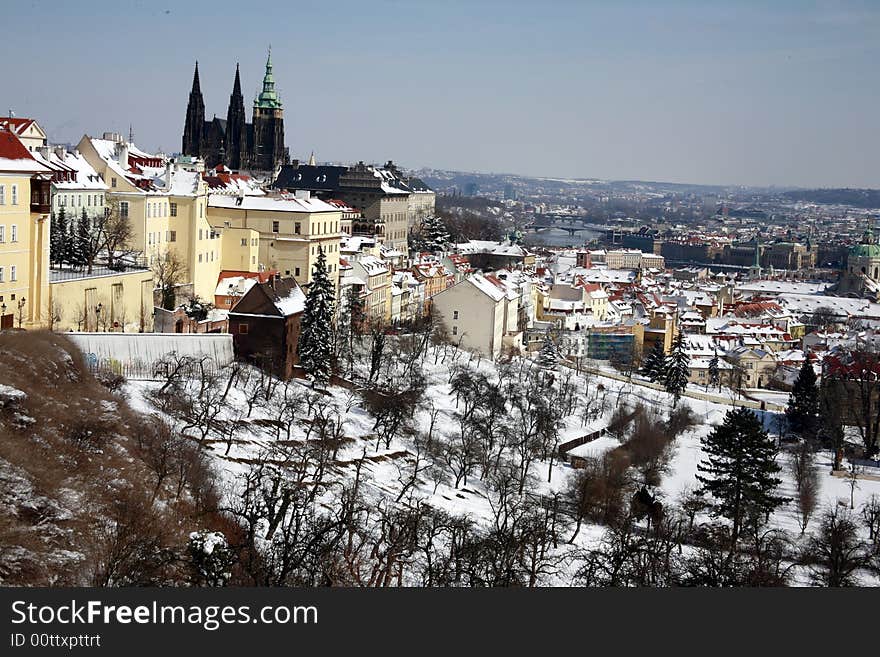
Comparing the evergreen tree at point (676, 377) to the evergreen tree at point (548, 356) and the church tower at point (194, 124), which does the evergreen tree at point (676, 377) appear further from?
the church tower at point (194, 124)

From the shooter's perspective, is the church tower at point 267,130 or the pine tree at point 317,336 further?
the church tower at point 267,130

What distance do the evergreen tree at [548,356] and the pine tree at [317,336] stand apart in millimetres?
12648

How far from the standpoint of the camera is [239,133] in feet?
235

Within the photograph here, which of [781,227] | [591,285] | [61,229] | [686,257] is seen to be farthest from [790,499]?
[781,227]

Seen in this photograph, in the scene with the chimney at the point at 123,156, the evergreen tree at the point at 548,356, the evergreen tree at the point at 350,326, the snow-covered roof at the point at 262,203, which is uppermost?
the chimney at the point at 123,156

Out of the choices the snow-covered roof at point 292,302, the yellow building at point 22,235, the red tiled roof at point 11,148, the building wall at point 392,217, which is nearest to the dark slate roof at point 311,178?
the building wall at point 392,217

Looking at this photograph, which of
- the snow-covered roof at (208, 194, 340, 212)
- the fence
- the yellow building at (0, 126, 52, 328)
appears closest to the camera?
the fence

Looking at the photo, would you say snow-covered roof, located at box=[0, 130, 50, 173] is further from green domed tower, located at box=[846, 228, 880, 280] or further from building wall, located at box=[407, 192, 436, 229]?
green domed tower, located at box=[846, 228, 880, 280]

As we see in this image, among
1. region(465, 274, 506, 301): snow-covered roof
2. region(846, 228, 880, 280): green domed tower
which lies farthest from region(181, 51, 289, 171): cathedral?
region(846, 228, 880, 280): green domed tower

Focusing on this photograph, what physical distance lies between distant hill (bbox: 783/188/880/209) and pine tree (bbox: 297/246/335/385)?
5321cm

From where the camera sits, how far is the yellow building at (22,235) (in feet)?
68.4

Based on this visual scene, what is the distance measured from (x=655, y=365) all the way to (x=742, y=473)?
20243mm

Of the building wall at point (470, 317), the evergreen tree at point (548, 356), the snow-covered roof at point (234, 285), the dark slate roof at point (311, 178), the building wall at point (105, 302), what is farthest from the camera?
the dark slate roof at point (311, 178)

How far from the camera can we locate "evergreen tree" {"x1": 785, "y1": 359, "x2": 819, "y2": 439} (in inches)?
1356
